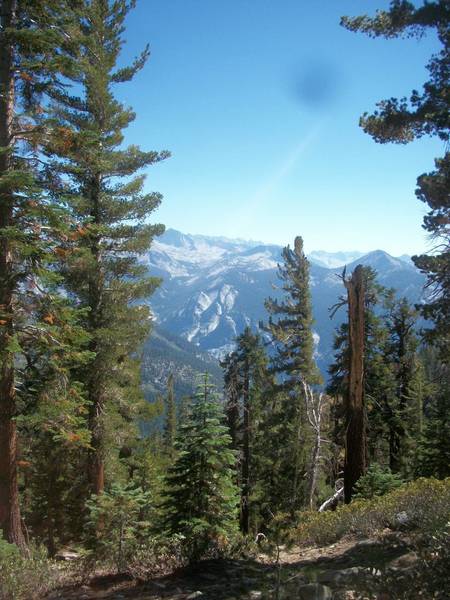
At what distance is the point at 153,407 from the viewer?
1755cm

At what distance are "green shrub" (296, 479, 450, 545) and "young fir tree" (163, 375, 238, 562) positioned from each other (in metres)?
2.07

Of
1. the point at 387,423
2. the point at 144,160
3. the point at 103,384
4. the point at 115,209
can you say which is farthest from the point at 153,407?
the point at 387,423

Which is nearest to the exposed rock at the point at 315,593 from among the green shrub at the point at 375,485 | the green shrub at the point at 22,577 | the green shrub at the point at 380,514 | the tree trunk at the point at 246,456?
the green shrub at the point at 380,514

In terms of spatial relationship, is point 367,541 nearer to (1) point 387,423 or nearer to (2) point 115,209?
(2) point 115,209

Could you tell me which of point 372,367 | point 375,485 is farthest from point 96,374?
point 372,367

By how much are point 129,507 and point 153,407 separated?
1079 cm

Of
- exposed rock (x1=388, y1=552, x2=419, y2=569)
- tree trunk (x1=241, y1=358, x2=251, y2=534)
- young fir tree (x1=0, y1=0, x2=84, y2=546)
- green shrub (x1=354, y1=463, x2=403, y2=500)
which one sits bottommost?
tree trunk (x1=241, y1=358, x2=251, y2=534)

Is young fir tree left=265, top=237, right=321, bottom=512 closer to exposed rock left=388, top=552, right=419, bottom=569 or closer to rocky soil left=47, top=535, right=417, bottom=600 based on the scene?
rocky soil left=47, top=535, right=417, bottom=600

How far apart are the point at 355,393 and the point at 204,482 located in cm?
571

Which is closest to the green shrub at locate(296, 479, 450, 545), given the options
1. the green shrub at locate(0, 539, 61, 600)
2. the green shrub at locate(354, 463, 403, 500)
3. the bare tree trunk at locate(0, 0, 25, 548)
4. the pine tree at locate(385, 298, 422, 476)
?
the green shrub at locate(354, 463, 403, 500)

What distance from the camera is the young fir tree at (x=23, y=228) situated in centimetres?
812

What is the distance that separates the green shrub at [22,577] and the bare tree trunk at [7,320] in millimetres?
1754

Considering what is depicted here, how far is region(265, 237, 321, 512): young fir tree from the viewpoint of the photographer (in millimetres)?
22734

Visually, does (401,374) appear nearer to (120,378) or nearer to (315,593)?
(120,378)
